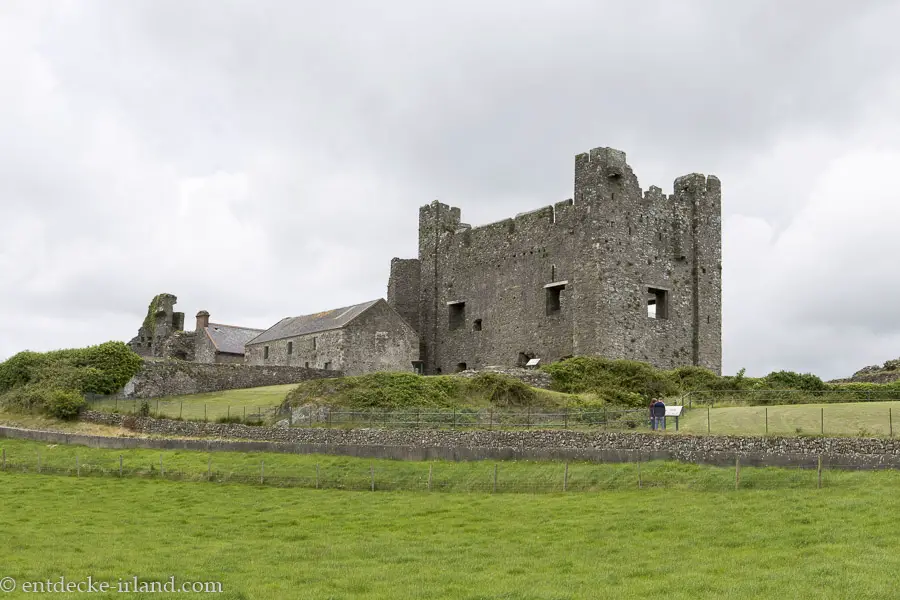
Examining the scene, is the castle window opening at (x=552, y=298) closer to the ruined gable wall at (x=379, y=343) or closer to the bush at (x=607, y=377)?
the bush at (x=607, y=377)

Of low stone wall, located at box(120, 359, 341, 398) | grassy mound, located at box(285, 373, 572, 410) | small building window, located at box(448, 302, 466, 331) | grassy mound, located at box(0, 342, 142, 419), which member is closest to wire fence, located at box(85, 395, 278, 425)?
grassy mound, located at box(0, 342, 142, 419)

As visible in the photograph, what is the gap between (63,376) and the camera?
127ft

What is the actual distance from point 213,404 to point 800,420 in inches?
864

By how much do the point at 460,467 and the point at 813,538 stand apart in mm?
10350

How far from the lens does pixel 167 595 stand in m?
12.9

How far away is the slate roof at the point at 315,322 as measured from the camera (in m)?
46.3

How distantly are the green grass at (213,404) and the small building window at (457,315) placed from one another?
30.2 ft

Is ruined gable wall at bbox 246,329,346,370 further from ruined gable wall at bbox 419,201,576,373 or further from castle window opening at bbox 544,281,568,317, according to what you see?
castle window opening at bbox 544,281,568,317

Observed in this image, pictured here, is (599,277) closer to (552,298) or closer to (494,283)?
(552,298)

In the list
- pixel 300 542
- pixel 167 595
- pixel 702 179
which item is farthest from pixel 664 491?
pixel 702 179

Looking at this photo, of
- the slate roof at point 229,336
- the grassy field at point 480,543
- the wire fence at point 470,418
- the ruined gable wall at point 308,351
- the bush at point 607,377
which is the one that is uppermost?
the slate roof at point 229,336

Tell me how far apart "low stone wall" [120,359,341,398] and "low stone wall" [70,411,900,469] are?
32.1 ft

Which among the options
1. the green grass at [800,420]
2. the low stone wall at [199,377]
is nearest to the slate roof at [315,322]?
the low stone wall at [199,377]

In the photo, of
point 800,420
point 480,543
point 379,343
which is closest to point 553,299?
point 379,343
